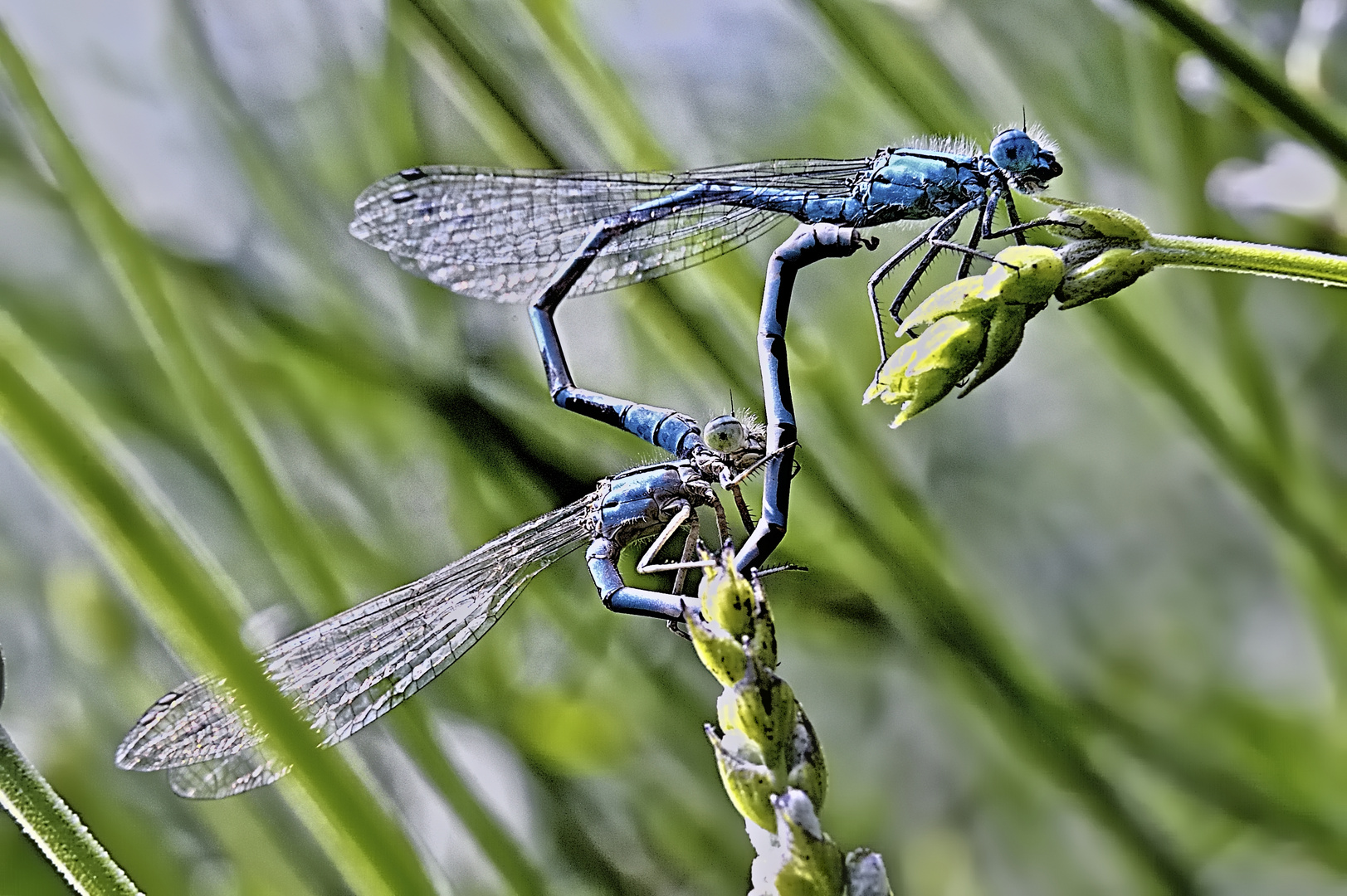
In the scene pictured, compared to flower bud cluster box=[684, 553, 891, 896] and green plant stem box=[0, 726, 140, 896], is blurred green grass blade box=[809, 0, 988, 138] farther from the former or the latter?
green plant stem box=[0, 726, 140, 896]

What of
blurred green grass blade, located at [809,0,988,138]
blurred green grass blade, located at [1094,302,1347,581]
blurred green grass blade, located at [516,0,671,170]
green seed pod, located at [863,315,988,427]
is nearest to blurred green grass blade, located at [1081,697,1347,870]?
blurred green grass blade, located at [1094,302,1347,581]

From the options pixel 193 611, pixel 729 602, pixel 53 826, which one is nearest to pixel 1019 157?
pixel 729 602

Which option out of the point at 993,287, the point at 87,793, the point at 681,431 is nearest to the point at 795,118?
the point at 681,431

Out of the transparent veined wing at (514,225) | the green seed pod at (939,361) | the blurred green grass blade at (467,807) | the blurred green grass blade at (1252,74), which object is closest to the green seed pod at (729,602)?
the green seed pod at (939,361)

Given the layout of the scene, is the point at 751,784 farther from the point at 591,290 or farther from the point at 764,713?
the point at 591,290

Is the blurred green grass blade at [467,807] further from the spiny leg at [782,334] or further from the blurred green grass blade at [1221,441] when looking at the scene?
the blurred green grass blade at [1221,441]
